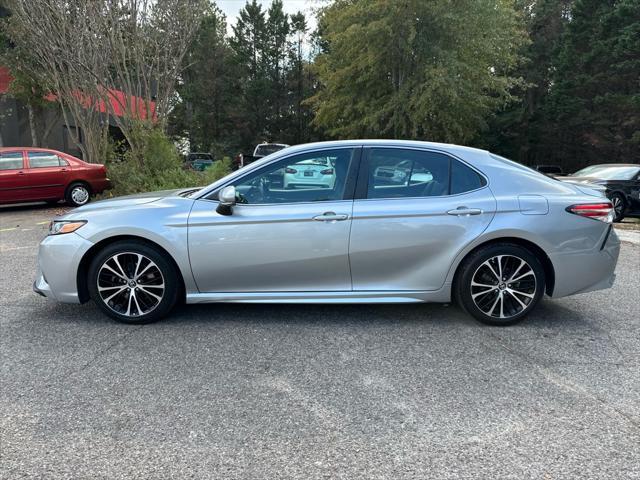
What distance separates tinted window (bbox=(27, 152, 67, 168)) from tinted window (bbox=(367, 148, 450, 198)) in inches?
413

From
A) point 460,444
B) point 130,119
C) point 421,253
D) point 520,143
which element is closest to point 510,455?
point 460,444

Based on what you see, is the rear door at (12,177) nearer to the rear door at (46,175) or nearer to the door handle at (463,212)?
the rear door at (46,175)

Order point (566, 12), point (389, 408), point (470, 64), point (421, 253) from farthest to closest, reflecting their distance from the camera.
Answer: point (566, 12)
point (470, 64)
point (421, 253)
point (389, 408)

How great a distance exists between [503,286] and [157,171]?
9567 millimetres

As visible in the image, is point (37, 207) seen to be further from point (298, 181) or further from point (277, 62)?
point (277, 62)

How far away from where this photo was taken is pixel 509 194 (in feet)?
13.7

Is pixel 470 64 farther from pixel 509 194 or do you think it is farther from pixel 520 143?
pixel 509 194

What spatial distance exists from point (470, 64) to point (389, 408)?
2553 centimetres

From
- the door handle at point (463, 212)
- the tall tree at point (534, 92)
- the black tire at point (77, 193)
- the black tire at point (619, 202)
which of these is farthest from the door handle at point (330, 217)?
the tall tree at point (534, 92)

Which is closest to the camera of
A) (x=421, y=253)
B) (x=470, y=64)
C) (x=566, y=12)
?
(x=421, y=253)

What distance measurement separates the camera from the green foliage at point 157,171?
1145cm

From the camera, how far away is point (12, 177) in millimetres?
11484

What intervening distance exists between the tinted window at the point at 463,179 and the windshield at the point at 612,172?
34.0 feet

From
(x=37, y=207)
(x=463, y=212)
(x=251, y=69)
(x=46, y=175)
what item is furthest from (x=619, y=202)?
(x=251, y=69)
